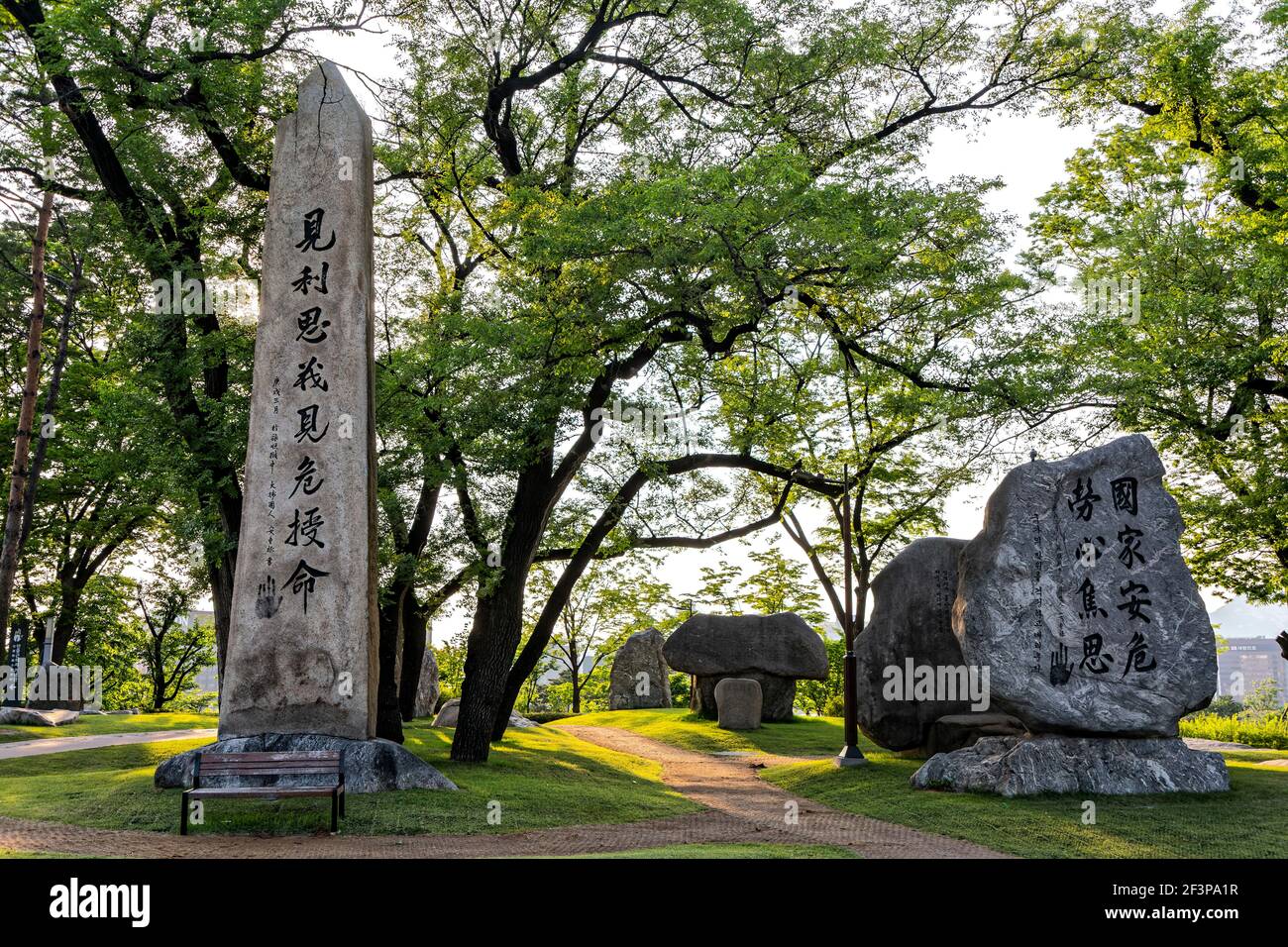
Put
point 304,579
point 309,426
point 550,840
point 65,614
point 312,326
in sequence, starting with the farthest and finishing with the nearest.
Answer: point 65,614, point 312,326, point 309,426, point 304,579, point 550,840

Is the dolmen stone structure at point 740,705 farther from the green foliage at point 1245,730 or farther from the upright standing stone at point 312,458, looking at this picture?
the upright standing stone at point 312,458

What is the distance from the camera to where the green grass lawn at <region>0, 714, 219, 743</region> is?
1894cm

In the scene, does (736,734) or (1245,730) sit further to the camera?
(736,734)

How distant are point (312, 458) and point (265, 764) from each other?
3813mm

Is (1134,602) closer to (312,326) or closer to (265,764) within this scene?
(265,764)

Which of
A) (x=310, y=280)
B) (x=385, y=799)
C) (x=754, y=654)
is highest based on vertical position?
(x=310, y=280)

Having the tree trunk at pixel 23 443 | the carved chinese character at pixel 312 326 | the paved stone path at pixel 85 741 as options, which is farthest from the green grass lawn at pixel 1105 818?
the tree trunk at pixel 23 443

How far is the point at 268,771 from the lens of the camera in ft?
30.8

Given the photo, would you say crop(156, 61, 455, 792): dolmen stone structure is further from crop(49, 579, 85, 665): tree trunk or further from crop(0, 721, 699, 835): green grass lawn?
crop(49, 579, 85, 665): tree trunk

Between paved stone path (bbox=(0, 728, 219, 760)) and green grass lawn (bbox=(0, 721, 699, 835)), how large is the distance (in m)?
0.82

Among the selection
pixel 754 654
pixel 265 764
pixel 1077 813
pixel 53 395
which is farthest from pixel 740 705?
pixel 53 395

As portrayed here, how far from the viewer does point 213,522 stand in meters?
14.1

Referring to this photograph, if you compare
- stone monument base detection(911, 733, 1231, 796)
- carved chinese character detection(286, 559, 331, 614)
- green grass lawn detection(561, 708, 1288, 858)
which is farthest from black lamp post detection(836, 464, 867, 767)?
carved chinese character detection(286, 559, 331, 614)

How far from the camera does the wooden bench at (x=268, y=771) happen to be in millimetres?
9070
